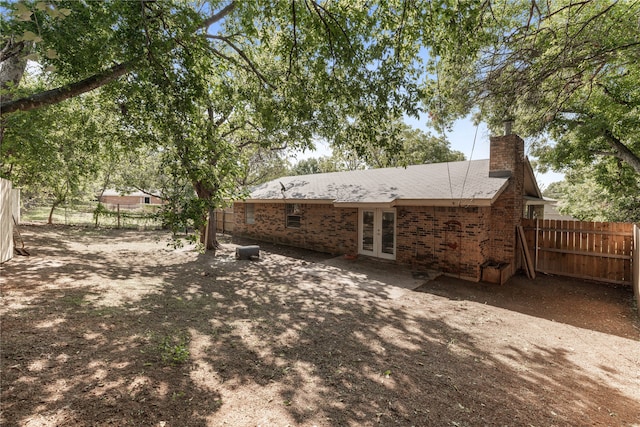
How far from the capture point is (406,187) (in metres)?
10.3

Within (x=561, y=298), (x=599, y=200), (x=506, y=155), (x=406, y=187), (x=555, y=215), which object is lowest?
(x=561, y=298)

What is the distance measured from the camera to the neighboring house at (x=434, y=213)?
856cm

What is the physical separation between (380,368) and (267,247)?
1074 centimetres

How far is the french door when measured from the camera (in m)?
10.5

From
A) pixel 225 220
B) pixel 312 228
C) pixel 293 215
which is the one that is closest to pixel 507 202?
pixel 312 228

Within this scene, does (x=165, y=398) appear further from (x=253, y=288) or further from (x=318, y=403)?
(x=253, y=288)

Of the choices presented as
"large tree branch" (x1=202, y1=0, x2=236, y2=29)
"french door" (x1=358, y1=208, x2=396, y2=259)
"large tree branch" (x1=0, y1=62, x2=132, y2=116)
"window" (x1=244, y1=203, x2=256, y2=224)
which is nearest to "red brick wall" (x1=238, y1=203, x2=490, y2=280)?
"french door" (x1=358, y1=208, x2=396, y2=259)

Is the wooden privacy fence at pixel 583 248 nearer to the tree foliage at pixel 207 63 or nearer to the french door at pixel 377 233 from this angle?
the french door at pixel 377 233

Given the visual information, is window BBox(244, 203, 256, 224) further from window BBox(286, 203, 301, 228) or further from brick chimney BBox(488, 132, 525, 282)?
brick chimney BBox(488, 132, 525, 282)

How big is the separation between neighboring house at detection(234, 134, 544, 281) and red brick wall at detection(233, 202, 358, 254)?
4cm

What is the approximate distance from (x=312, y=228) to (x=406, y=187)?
4876 mm

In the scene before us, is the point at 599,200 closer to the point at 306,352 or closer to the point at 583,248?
the point at 583,248

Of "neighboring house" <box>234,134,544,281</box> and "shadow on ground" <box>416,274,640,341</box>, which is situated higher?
"neighboring house" <box>234,134,544,281</box>

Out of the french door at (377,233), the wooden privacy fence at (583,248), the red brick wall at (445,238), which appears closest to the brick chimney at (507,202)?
the red brick wall at (445,238)
